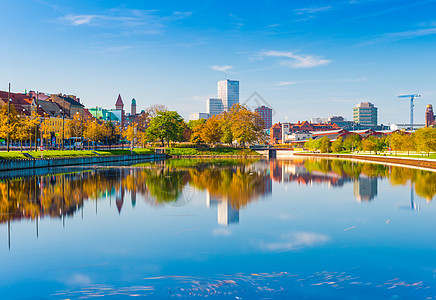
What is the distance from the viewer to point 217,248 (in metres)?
14.7

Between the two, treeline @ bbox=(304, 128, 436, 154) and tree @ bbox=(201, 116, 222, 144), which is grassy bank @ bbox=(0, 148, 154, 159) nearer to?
tree @ bbox=(201, 116, 222, 144)

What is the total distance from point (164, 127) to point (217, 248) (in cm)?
10676

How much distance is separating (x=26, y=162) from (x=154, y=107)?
257 ft

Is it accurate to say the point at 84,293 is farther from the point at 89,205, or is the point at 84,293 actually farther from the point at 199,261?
the point at 89,205

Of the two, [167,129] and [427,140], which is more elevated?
[167,129]

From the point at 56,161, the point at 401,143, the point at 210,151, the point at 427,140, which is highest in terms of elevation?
the point at 427,140

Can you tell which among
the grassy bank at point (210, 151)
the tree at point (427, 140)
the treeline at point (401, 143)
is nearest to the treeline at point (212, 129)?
the grassy bank at point (210, 151)

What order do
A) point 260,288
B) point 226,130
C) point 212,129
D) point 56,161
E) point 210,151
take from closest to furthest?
point 260,288 < point 56,161 < point 210,151 < point 212,129 < point 226,130

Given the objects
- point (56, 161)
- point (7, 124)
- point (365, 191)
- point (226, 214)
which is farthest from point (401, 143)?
point (7, 124)

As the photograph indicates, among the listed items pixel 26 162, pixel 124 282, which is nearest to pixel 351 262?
pixel 124 282

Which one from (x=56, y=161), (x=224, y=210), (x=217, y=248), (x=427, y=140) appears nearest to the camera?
(x=217, y=248)

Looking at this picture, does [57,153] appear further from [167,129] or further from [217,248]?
[217,248]

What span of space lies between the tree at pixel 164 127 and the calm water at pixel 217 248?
91.3m

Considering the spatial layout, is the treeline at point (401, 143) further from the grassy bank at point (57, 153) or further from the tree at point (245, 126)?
the grassy bank at point (57, 153)
